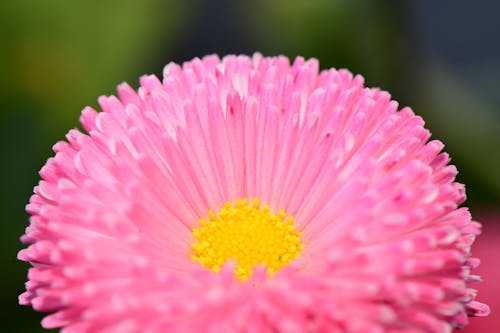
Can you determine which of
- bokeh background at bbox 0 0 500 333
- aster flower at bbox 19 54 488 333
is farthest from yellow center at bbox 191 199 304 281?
bokeh background at bbox 0 0 500 333

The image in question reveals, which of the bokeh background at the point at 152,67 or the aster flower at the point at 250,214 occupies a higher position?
the bokeh background at the point at 152,67

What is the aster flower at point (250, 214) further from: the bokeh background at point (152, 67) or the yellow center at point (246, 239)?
the bokeh background at point (152, 67)

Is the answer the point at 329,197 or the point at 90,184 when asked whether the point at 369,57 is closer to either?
the point at 329,197

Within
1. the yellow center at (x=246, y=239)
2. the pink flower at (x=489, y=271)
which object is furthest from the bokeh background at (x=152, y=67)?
the yellow center at (x=246, y=239)

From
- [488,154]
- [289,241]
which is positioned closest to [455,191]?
[289,241]

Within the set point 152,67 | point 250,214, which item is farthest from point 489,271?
point 152,67

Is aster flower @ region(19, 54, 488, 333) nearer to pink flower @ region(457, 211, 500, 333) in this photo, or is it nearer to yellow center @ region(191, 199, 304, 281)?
yellow center @ region(191, 199, 304, 281)

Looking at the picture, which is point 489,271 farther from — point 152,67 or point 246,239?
point 152,67
